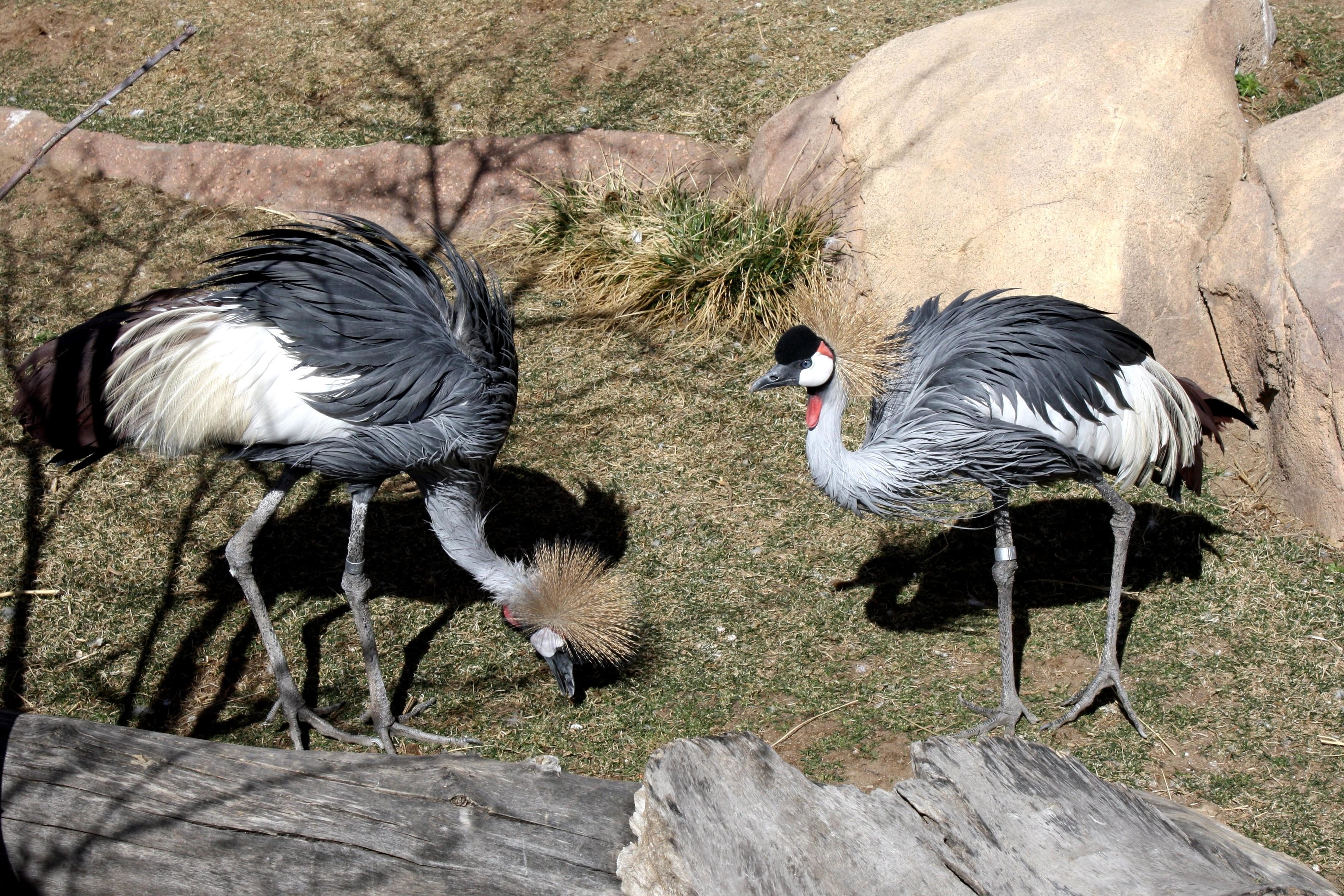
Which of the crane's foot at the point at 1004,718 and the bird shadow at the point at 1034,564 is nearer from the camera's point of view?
the crane's foot at the point at 1004,718

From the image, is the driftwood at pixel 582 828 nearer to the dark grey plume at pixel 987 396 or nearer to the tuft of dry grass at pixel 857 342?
the dark grey plume at pixel 987 396

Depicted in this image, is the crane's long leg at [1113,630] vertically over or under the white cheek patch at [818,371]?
under

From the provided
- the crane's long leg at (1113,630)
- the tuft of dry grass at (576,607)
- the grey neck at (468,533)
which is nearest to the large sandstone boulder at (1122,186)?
the crane's long leg at (1113,630)

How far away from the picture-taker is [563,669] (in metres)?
3.85

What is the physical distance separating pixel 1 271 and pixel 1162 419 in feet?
20.5

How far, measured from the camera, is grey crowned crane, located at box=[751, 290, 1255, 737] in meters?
3.66

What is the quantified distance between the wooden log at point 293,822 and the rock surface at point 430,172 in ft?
A: 15.1

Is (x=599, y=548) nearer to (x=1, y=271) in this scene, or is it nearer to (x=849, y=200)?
(x=849, y=200)

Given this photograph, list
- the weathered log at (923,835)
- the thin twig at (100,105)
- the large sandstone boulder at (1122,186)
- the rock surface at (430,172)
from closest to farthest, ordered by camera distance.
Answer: the thin twig at (100,105), the weathered log at (923,835), the large sandstone boulder at (1122,186), the rock surface at (430,172)

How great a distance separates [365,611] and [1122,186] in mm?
3786

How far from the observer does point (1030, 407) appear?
3689 mm

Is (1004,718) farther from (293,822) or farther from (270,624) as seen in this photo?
(270,624)

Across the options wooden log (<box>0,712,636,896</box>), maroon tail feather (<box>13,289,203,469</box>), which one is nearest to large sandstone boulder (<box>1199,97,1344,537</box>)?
wooden log (<box>0,712,636,896</box>)

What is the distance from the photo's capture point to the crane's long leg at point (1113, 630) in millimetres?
3781
